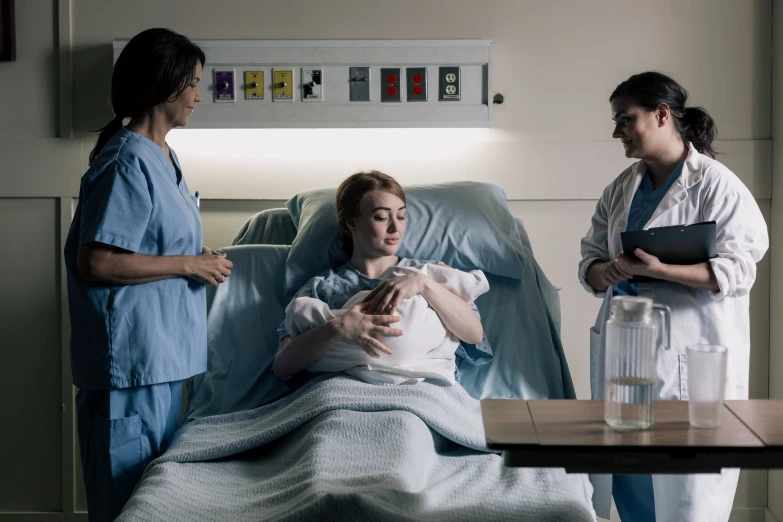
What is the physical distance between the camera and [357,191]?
2232 mm

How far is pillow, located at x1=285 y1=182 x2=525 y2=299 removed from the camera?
2328 millimetres

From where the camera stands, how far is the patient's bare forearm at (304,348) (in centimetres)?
198

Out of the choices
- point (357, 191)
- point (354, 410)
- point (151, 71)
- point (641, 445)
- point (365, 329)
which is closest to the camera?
point (641, 445)

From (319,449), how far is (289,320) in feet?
1.81

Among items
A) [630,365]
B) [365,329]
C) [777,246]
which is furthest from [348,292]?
[777,246]

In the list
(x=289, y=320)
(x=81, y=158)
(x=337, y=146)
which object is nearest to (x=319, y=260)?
(x=289, y=320)

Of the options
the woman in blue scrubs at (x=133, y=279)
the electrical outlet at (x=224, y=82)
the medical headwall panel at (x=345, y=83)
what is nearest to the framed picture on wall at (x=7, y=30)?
the medical headwall panel at (x=345, y=83)

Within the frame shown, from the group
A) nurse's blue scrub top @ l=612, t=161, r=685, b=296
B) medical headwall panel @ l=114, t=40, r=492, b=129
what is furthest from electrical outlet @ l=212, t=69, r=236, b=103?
nurse's blue scrub top @ l=612, t=161, r=685, b=296

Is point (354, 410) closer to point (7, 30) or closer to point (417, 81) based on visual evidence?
point (417, 81)

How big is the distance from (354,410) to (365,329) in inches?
10.5

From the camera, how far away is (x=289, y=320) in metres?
2.08

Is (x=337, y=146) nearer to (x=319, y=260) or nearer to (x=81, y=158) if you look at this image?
(x=319, y=260)

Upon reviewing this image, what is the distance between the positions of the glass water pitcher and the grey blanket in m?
0.23

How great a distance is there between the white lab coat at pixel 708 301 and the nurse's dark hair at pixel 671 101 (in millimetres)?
75
